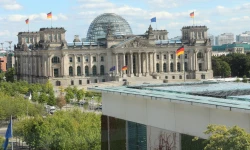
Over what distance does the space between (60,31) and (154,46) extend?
24.3 metres

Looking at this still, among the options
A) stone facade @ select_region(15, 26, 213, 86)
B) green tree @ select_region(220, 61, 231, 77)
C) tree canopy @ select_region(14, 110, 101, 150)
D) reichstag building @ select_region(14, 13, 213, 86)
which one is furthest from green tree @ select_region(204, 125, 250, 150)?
green tree @ select_region(220, 61, 231, 77)

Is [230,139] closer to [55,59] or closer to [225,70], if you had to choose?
[55,59]

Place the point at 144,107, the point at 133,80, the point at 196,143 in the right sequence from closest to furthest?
1. the point at 196,143
2. the point at 144,107
3. the point at 133,80

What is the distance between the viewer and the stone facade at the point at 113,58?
130m

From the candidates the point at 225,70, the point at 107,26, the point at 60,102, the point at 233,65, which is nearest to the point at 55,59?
the point at 107,26

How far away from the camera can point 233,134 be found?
777 inches

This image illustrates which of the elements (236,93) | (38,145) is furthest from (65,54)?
(236,93)

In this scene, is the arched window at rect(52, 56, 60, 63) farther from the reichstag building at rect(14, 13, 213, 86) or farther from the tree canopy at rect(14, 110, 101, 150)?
the tree canopy at rect(14, 110, 101, 150)

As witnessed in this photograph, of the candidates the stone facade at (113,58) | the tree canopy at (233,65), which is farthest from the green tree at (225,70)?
the stone facade at (113,58)

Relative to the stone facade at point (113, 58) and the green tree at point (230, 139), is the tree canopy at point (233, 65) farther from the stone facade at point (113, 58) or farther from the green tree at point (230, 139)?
the green tree at point (230, 139)

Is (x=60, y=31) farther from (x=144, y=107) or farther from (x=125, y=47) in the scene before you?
(x=144, y=107)

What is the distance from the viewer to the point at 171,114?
2792 centimetres

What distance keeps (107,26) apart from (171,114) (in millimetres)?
118666

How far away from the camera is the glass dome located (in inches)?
5738
